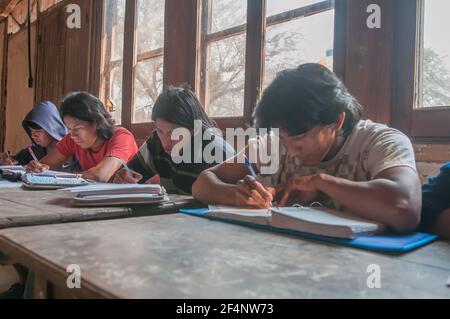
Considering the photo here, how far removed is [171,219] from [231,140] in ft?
4.63

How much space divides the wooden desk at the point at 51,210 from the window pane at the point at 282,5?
128 cm

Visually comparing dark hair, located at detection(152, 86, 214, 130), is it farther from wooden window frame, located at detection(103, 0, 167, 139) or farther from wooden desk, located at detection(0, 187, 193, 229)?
wooden window frame, located at detection(103, 0, 167, 139)

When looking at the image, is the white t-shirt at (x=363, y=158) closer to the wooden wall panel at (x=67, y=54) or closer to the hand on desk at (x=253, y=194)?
the hand on desk at (x=253, y=194)

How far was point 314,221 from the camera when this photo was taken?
2.94ft

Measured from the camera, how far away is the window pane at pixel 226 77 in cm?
254

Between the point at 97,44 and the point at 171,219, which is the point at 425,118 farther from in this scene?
the point at 97,44

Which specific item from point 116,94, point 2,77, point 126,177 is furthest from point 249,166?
point 2,77

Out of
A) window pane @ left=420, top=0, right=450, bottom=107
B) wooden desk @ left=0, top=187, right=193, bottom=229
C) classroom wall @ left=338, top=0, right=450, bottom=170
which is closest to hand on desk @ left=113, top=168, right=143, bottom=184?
wooden desk @ left=0, top=187, right=193, bottom=229

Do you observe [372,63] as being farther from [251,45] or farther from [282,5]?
[251,45]

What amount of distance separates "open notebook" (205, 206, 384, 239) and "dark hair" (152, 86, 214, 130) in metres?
0.92

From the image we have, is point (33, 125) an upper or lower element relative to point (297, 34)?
lower

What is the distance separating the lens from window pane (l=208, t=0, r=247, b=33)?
2533mm

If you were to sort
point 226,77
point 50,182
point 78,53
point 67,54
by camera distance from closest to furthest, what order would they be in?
point 50,182
point 226,77
point 78,53
point 67,54

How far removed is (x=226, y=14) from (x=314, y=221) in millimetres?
2096
